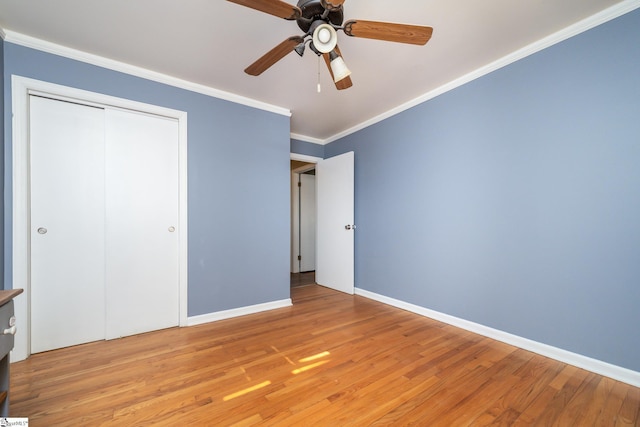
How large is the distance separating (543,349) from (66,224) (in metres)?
4.06

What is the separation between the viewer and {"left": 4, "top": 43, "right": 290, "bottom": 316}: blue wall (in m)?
2.55

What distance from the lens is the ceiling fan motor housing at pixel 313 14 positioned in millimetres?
1346

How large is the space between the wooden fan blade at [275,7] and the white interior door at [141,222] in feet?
5.86

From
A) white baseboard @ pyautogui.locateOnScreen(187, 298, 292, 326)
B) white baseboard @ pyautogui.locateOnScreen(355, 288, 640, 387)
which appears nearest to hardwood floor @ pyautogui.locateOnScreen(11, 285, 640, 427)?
white baseboard @ pyautogui.locateOnScreen(355, 288, 640, 387)

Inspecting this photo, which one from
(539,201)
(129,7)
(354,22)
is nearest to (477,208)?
(539,201)

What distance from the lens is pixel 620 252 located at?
1671 mm

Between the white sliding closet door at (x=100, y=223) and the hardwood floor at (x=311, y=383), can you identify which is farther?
the white sliding closet door at (x=100, y=223)

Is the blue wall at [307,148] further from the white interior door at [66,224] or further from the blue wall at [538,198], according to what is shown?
the white interior door at [66,224]

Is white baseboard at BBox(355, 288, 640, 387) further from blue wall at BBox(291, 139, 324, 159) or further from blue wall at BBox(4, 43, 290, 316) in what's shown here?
blue wall at BBox(291, 139, 324, 159)

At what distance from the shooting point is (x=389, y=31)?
140 centimetres

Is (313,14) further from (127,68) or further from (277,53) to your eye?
(127,68)

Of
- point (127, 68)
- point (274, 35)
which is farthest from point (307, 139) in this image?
point (127, 68)

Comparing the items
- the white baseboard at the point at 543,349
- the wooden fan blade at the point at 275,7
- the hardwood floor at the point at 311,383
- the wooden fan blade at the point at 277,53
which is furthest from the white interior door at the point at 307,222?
the wooden fan blade at the point at 275,7

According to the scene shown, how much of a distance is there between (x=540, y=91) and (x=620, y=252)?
52.4 inches
